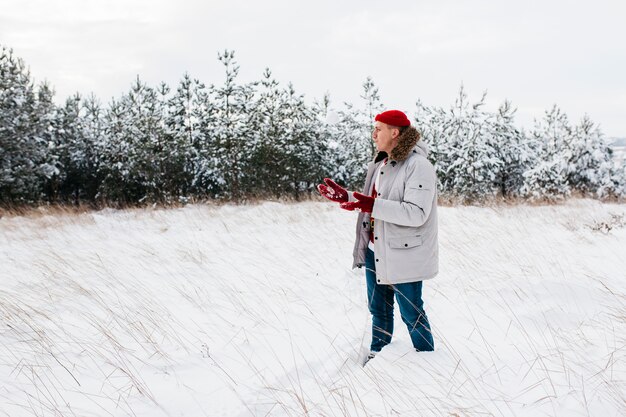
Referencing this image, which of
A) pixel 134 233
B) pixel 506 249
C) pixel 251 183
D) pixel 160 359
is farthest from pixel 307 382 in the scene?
pixel 251 183

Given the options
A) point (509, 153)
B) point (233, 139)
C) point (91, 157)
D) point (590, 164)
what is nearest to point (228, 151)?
point (233, 139)

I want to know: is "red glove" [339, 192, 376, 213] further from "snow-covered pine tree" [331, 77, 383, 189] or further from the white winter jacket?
"snow-covered pine tree" [331, 77, 383, 189]

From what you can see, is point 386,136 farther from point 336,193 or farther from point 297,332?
point 297,332

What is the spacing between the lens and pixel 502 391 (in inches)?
102

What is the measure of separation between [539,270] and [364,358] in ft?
10.7

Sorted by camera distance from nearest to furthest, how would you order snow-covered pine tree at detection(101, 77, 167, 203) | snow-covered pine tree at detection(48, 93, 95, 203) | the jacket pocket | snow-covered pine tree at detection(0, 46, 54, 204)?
the jacket pocket → snow-covered pine tree at detection(0, 46, 54, 204) → snow-covered pine tree at detection(101, 77, 167, 203) → snow-covered pine tree at detection(48, 93, 95, 203)

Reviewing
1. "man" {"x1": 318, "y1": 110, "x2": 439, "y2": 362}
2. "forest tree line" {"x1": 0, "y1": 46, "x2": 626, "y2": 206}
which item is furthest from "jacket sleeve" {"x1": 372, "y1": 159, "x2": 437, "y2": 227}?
"forest tree line" {"x1": 0, "y1": 46, "x2": 626, "y2": 206}

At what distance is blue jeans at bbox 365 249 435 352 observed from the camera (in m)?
2.94

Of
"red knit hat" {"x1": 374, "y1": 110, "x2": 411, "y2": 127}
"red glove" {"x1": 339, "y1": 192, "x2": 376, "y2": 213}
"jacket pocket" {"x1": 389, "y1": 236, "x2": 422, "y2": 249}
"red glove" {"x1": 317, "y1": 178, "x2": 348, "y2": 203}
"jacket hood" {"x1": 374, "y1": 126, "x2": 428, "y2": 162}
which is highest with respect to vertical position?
"red knit hat" {"x1": 374, "y1": 110, "x2": 411, "y2": 127}

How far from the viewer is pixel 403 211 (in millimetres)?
2709

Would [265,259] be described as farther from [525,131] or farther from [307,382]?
[525,131]

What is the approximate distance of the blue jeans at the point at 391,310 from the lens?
2.94 m

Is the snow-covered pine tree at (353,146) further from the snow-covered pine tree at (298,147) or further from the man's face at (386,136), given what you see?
the man's face at (386,136)

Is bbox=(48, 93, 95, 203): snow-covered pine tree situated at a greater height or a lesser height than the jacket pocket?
lesser
